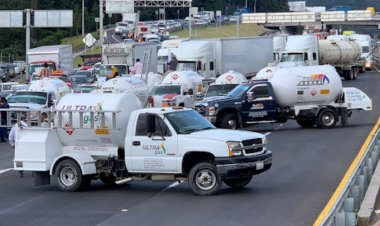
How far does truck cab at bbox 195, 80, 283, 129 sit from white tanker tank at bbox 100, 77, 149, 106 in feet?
12.9

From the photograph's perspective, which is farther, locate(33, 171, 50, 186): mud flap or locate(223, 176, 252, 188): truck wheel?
locate(33, 171, 50, 186): mud flap

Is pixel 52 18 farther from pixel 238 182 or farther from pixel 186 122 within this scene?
pixel 238 182

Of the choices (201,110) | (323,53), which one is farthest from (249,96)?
(323,53)

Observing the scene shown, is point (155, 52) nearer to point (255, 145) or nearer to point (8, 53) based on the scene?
point (255, 145)

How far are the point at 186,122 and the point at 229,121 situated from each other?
1329 centimetres

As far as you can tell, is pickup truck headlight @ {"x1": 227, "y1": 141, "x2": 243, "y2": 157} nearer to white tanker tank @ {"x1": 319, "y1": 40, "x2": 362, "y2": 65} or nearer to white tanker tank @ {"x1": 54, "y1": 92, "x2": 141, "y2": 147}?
white tanker tank @ {"x1": 54, "y1": 92, "x2": 141, "y2": 147}

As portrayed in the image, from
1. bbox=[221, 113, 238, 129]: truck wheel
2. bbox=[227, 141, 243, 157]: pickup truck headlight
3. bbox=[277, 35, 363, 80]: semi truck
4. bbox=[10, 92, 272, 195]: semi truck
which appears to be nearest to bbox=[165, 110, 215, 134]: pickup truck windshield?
bbox=[10, 92, 272, 195]: semi truck

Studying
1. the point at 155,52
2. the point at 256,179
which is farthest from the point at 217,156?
the point at 155,52

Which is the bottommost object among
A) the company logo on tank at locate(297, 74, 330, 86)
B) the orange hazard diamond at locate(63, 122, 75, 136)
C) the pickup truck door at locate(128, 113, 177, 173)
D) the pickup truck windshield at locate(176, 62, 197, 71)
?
the pickup truck door at locate(128, 113, 177, 173)

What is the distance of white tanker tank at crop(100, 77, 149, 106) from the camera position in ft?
112

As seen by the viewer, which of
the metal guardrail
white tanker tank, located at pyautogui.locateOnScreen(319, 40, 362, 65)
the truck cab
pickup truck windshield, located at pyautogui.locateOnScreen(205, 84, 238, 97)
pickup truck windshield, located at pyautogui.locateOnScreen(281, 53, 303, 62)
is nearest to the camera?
the metal guardrail

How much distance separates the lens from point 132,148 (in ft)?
57.8

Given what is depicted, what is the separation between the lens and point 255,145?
17.0 metres

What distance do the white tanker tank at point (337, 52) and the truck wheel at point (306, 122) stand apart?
98.0 ft
